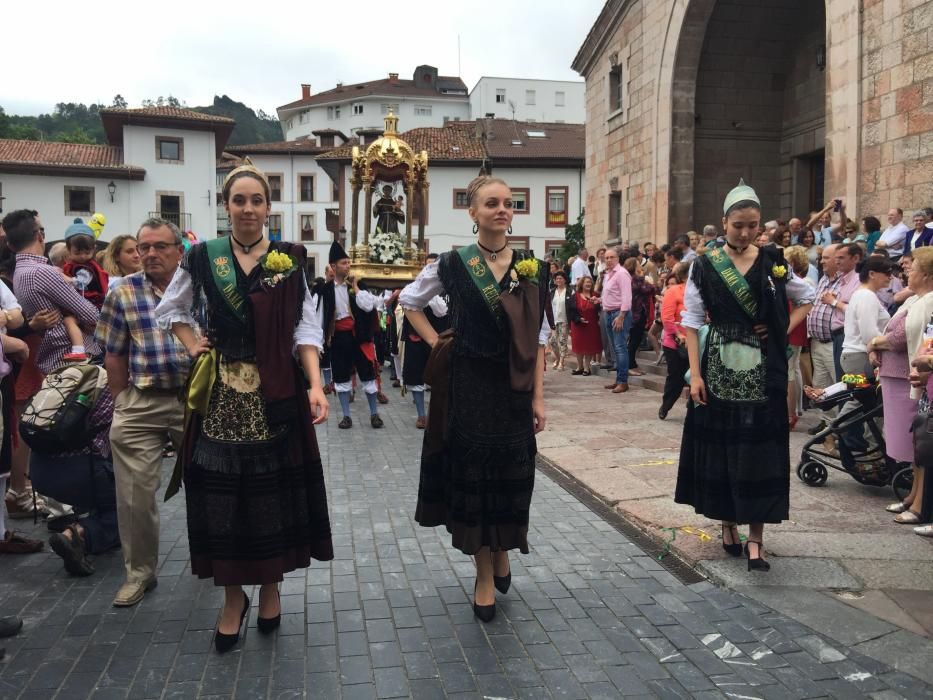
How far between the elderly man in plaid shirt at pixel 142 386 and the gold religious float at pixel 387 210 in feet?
33.7

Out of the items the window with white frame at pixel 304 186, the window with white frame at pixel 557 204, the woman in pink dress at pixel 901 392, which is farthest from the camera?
the window with white frame at pixel 304 186

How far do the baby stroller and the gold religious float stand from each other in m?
9.09

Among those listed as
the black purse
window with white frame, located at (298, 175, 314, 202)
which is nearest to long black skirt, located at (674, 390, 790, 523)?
the black purse

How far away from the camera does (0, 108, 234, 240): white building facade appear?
45.9 metres

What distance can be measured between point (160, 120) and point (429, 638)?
48152 millimetres

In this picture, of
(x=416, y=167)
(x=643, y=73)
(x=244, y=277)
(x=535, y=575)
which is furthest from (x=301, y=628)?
(x=643, y=73)

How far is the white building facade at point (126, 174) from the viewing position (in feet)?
151

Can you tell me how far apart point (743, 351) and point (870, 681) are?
1881 millimetres

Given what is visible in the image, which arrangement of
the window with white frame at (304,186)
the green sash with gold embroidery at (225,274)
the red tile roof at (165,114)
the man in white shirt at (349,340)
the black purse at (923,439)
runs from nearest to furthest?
the green sash with gold embroidery at (225,274) < the black purse at (923,439) < the man in white shirt at (349,340) < the red tile roof at (165,114) < the window with white frame at (304,186)

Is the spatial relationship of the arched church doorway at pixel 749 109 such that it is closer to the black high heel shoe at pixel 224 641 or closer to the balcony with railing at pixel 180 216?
the black high heel shoe at pixel 224 641

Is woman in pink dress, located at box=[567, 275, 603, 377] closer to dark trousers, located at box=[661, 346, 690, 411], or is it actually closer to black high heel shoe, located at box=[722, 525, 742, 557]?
dark trousers, located at box=[661, 346, 690, 411]

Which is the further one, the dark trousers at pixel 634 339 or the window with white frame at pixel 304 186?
the window with white frame at pixel 304 186

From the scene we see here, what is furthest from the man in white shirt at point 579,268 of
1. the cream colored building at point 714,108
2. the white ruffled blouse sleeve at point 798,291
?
the white ruffled blouse sleeve at point 798,291

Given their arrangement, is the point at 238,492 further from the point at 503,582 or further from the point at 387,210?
the point at 387,210
